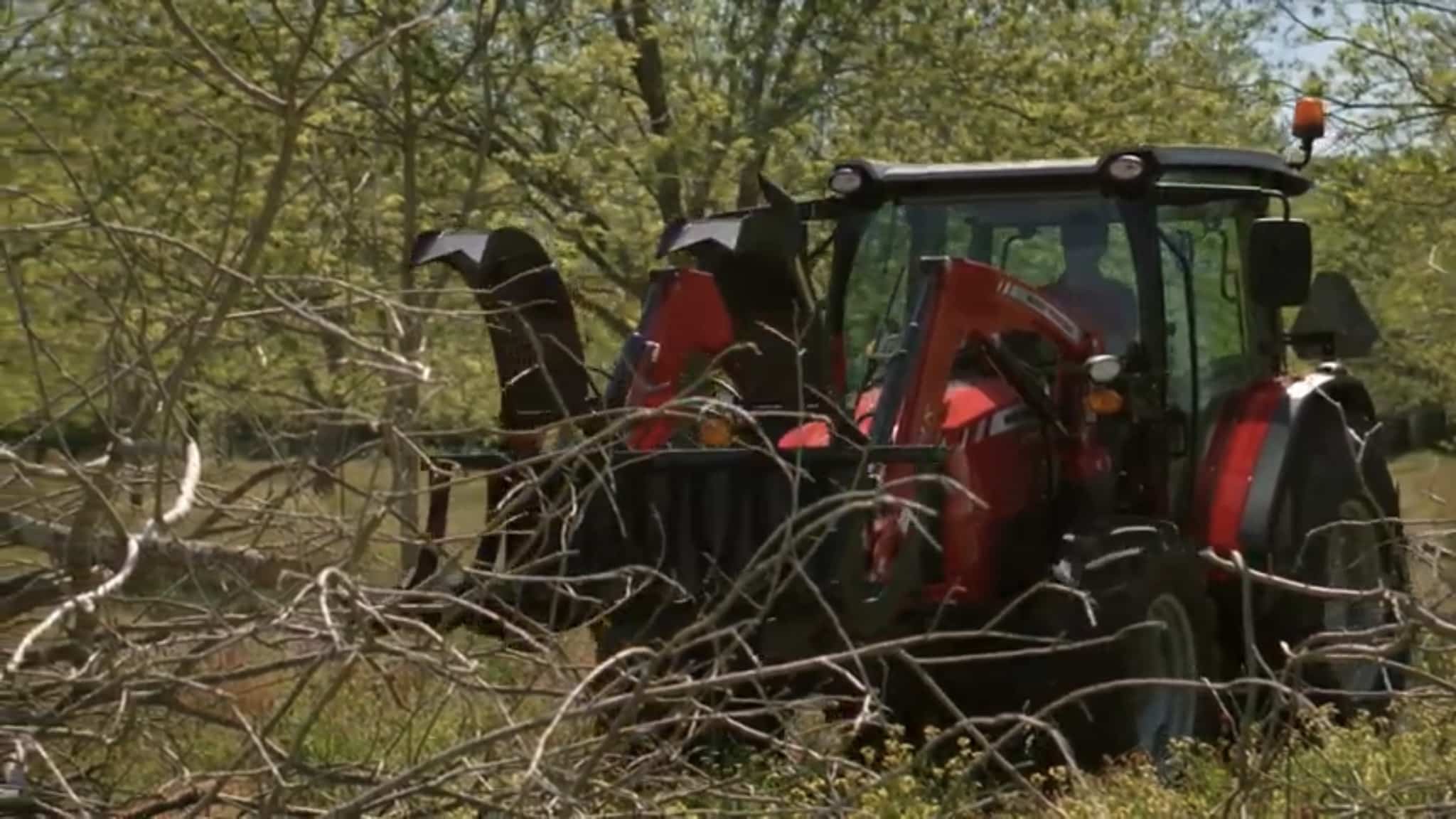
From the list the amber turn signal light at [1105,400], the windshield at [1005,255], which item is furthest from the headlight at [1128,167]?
the amber turn signal light at [1105,400]

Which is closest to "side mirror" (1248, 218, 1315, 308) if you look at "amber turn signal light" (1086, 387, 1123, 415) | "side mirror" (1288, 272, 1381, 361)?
"amber turn signal light" (1086, 387, 1123, 415)

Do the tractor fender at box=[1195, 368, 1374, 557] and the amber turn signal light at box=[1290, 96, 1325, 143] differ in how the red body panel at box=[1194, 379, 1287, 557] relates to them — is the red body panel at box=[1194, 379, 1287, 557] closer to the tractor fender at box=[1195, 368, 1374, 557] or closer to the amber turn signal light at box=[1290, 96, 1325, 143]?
the tractor fender at box=[1195, 368, 1374, 557]

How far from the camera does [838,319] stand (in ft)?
27.1

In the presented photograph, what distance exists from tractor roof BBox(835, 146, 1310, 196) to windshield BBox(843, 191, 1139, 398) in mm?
61

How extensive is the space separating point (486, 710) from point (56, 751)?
1.31 m

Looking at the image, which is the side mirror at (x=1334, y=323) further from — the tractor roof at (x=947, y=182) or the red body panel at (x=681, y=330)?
the red body panel at (x=681, y=330)

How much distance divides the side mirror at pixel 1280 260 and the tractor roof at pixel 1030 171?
1.04ft

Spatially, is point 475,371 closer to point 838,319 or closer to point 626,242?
point 626,242

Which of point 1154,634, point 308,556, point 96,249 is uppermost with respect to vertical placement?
point 96,249

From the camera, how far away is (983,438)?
24.9 feet

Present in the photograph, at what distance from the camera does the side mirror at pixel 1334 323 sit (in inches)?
359

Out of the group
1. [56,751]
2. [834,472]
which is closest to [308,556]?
[56,751]

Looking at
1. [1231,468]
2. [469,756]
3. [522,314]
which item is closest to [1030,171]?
[1231,468]

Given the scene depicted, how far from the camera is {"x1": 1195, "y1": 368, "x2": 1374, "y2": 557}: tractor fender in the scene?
7.91 m
